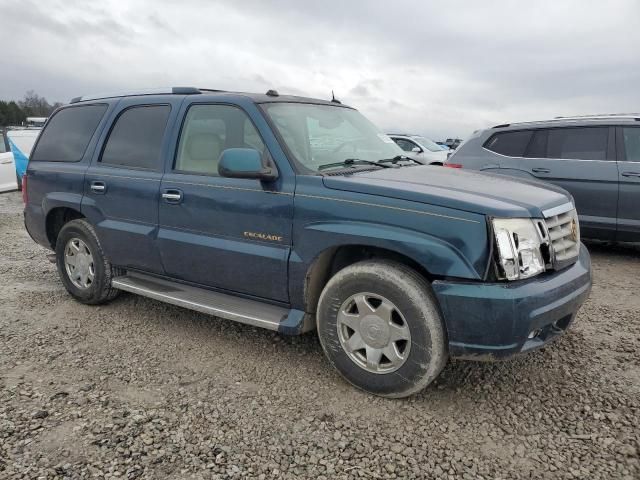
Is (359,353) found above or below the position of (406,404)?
above

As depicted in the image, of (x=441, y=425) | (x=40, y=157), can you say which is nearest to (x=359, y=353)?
(x=441, y=425)

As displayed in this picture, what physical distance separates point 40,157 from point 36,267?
5.42 ft

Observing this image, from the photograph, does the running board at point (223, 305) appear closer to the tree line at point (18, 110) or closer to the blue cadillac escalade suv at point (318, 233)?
the blue cadillac escalade suv at point (318, 233)

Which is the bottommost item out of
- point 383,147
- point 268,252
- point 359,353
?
point 359,353

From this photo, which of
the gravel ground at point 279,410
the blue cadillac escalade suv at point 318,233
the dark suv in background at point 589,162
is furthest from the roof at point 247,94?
the dark suv in background at point 589,162

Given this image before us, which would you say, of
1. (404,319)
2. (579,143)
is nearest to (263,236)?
(404,319)

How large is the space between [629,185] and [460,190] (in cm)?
420

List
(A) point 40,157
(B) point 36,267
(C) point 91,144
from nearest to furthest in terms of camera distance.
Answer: (C) point 91,144 < (A) point 40,157 < (B) point 36,267

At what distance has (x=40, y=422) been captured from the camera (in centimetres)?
280

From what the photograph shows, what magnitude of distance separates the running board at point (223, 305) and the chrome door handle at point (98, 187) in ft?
2.51

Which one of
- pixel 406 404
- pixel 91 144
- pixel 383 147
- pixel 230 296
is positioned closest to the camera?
pixel 406 404

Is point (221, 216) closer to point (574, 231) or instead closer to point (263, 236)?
point (263, 236)

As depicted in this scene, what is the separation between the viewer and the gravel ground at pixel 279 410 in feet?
8.09

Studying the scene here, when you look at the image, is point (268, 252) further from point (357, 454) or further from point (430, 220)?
point (357, 454)
